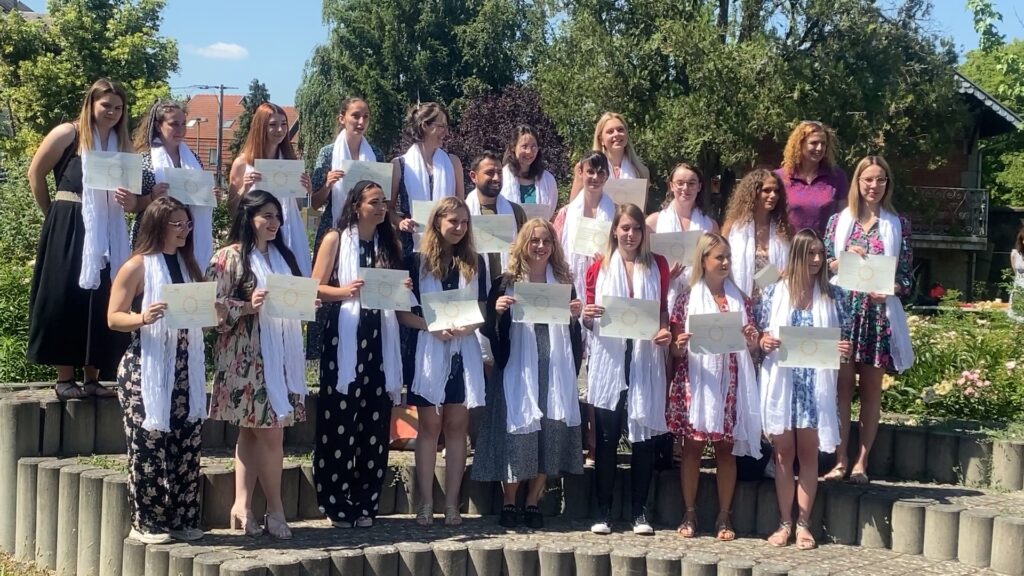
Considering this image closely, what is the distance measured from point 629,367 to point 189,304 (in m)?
2.40

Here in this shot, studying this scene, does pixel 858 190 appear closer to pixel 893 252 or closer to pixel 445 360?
pixel 893 252

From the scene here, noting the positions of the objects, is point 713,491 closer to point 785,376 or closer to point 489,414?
point 785,376

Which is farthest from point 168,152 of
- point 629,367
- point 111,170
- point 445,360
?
point 629,367

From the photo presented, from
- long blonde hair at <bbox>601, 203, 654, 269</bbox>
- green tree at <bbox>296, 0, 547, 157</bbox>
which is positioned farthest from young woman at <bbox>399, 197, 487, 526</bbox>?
green tree at <bbox>296, 0, 547, 157</bbox>

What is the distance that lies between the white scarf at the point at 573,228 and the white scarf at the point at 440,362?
705mm

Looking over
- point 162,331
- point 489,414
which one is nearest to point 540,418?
point 489,414

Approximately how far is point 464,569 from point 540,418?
0.94 meters

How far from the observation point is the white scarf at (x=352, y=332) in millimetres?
5973

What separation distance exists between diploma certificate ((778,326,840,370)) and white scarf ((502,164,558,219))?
1.73 m

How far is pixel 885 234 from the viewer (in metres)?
6.51

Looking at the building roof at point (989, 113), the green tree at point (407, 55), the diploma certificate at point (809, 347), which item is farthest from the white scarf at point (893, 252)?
the green tree at point (407, 55)

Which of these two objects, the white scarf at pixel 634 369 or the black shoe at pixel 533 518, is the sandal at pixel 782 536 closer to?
the white scarf at pixel 634 369

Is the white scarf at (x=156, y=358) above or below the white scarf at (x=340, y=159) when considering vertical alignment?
below

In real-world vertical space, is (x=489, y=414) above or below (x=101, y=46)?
below
